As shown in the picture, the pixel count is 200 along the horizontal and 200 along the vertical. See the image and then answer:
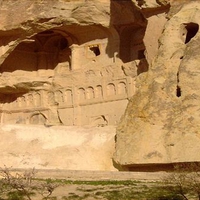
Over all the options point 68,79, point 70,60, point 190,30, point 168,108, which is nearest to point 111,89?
point 68,79

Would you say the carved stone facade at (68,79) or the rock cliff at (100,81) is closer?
the rock cliff at (100,81)

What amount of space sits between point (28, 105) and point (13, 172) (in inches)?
407

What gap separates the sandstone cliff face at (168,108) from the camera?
16983mm

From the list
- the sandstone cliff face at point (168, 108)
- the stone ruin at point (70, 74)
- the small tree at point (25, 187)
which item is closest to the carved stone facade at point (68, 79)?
the stone ruin at point (70, 74)

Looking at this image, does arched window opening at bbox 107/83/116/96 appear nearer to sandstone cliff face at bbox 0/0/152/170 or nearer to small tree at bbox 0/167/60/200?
sandstone cliff face at bbox 0/0/152/170

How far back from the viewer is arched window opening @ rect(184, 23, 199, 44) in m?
19.8

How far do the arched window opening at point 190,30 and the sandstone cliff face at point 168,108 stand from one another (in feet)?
0.22

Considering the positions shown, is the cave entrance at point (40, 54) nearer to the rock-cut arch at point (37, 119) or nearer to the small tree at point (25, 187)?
the rock-cut arch at point (37, 119)

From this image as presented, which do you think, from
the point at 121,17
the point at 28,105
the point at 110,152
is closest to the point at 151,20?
the point at 121,17

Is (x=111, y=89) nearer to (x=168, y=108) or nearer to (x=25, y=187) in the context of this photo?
(x=168, y=108)

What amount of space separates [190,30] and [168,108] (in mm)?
3676

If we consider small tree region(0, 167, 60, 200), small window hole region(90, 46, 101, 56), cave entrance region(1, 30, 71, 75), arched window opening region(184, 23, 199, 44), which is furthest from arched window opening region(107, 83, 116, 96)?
small tree region(0, 167, 60, 200)

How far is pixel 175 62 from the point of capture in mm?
18734

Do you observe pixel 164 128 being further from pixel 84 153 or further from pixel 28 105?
pixel 28 105
